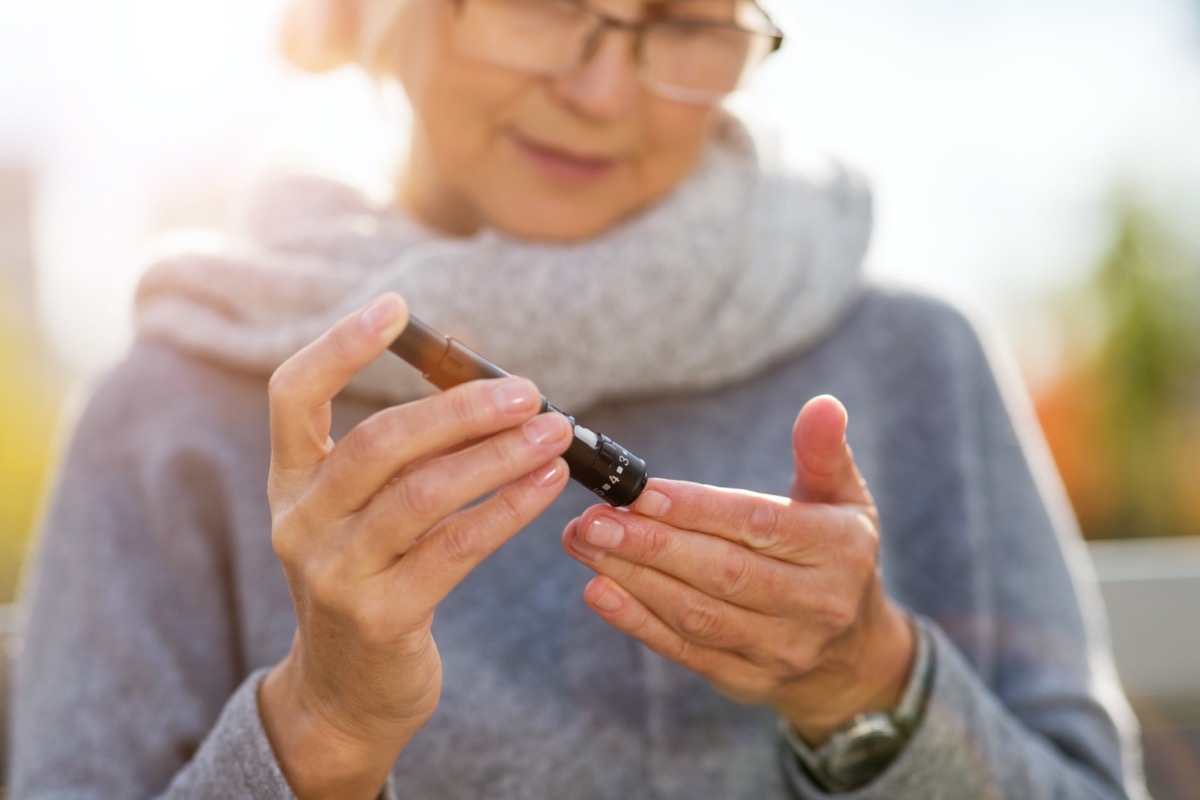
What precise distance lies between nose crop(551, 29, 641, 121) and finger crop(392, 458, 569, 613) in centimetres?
62

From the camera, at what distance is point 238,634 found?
1.21m

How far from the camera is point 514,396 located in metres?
0.66

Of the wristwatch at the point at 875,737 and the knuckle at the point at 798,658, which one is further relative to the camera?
the wristwatch at the point at 875,737

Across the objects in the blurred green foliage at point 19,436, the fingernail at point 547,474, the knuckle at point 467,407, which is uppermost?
the knuckle at point 467,407

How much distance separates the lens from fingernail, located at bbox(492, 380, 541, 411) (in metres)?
0.65

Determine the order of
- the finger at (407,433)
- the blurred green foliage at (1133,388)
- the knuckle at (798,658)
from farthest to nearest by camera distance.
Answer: the blurred green foliage at (1133,388) → the knuckle at (798,658) → the finger at (407,433)

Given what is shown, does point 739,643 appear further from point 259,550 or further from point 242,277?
point 242,277

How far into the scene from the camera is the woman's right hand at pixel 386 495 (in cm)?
64

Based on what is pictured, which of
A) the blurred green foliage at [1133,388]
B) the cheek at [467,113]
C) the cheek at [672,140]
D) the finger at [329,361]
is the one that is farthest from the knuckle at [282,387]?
the blurred green foliage at [1133,388]

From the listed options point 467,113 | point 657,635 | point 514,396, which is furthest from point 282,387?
point 467,113

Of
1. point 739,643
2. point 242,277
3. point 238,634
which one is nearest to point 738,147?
point 242,277

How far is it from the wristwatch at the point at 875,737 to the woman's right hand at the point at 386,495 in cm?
47

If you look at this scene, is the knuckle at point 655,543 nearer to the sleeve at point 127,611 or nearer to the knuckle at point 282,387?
the knuckle at point 282,387

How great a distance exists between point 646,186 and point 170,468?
713 mm
